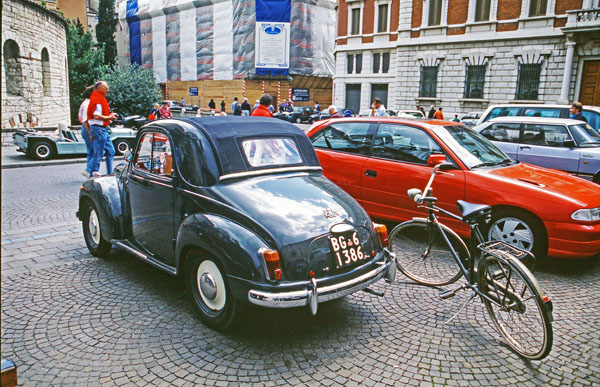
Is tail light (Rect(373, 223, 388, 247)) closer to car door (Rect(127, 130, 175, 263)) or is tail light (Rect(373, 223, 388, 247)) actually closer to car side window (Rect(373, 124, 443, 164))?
car door (Rect(127, 130, 175, 263))

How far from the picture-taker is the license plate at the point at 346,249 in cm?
361

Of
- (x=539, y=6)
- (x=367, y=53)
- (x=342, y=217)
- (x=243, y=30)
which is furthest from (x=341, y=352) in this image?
(x=243, y=30)

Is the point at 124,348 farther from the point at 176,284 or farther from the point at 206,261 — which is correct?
the point at 176,284

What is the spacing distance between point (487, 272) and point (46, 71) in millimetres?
22246

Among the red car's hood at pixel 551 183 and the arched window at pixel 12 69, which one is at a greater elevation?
the arched window at pixel 12 69

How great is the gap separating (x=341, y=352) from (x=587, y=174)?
7869mm

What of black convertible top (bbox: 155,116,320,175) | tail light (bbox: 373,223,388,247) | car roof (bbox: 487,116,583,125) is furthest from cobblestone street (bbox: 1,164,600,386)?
car roof (bbox: 487,116,583,125)

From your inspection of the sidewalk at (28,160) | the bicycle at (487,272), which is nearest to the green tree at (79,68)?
the sidewalk at (28,160)

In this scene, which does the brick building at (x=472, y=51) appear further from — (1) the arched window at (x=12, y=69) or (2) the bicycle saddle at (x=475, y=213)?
(2) the bicycle saddle at (x=475, y=213)

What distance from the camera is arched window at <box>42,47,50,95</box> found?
20.6 metres

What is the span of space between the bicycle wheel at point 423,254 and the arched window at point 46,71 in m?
20.7

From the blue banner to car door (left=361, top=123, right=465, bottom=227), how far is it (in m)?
48.5

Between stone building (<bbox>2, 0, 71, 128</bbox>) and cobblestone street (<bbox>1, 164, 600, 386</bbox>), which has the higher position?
stone building (<bbox>2, 0, 71, 128</bbox>)

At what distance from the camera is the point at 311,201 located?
3914 millimetres
